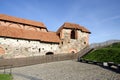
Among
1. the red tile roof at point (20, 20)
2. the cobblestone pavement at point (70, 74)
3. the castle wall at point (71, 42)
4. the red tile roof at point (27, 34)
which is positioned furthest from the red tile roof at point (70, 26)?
the cobblestone pavement at point (70, 74)

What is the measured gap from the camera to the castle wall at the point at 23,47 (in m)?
27.0

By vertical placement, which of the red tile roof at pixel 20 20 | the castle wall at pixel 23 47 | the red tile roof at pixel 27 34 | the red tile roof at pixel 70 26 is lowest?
the castle wall at pixel 23 47

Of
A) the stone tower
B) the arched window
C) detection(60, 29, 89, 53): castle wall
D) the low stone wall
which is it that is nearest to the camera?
the low stone wall

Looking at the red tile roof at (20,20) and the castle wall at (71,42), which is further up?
the red tile roof at (20,20)

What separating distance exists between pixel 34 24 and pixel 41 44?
8799 mm

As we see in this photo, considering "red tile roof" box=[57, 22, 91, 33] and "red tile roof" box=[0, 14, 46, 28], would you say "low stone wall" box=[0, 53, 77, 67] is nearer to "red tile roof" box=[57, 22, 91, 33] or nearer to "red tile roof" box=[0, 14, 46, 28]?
"red tile roof" box=[57, 22, 91, 33]

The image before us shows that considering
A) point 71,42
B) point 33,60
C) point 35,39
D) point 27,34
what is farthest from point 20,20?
point 33,60

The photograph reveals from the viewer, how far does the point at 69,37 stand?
35.1 metres

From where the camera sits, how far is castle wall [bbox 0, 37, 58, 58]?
1061 inches

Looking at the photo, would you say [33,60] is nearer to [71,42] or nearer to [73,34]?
[71,42]

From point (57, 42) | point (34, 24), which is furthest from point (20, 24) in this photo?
point (57, 42)

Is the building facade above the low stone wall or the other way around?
above

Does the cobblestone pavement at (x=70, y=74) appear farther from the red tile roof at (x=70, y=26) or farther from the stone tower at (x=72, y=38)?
the red tile roof at (x=70, y=26)

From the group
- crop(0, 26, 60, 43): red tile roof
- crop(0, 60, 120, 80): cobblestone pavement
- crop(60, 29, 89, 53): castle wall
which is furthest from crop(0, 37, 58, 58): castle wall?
Result: crop(0, 60, 120, 80): cobblestone pavement
